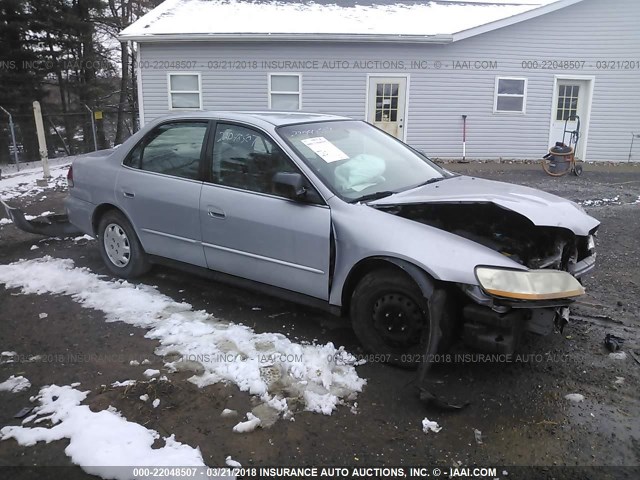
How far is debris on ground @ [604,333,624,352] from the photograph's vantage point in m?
3.63

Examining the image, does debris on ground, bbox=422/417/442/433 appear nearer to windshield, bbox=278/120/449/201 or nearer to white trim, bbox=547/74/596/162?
windshield, bbox=278/120/449/201

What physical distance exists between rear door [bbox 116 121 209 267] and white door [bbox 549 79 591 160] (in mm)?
13809

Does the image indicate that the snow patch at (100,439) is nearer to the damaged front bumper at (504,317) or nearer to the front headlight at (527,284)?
the damaged front bumper at (504,317)

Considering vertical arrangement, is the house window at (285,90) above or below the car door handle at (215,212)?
above

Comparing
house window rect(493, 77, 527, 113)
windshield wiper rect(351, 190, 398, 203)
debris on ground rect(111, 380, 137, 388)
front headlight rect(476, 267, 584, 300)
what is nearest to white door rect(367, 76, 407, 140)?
house window rect(493, 77, 527, 113)

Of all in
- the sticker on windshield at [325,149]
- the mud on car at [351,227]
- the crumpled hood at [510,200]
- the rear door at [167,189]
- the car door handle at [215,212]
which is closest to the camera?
the mud on car at [351,227]

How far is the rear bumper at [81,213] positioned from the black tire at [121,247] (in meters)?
0.13

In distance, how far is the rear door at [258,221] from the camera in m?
3.60

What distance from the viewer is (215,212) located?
13.4 feet

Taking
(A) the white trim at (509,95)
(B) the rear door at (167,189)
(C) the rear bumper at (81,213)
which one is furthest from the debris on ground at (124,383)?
(A) the white trim at (509,95)

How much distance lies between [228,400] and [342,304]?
1.01 meters

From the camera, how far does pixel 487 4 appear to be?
752 inches

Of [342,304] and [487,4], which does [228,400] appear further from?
[487,4]

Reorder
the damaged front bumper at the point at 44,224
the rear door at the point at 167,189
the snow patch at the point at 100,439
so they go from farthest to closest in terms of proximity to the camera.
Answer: the damaged front bumper at the point at 44,224
the rear door at the point at 167,189
the snow patch at the point at 100,439
